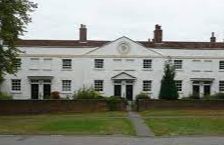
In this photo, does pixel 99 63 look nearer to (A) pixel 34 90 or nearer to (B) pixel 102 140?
(A) pixel 34 90

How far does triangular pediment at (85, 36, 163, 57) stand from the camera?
7238 cm

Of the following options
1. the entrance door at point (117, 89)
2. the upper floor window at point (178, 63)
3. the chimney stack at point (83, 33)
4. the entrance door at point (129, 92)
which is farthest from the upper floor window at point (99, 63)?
the upper floor window at point (178, 63)

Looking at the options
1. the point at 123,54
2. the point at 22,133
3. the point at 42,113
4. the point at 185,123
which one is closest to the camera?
the point at 22,133

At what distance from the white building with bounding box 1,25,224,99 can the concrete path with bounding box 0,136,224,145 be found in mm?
47009

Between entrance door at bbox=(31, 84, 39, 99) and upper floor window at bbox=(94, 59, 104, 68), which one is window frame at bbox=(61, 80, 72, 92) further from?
upper floor window at bbox=(94, 59, 104, 68)

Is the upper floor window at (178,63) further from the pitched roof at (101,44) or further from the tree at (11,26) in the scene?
the tree at (11,26)

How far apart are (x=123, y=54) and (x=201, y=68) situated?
Result: 10.1 meters

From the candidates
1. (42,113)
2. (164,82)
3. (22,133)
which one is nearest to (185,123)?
(22,133)

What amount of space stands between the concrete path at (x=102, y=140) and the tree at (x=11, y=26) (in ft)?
49.8

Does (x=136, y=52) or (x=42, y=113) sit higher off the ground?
(x=136, y=52)

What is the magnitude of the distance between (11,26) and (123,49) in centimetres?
3362

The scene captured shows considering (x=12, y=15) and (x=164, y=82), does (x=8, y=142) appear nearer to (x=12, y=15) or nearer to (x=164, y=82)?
(x=12, y=15)

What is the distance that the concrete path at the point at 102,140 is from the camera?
2278 cm

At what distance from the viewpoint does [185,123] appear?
34.8 m
